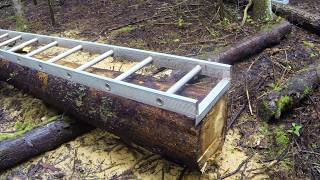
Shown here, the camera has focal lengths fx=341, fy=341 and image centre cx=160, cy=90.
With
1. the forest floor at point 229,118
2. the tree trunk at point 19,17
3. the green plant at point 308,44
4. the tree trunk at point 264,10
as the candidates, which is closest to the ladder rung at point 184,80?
the forest floor at point 229,118

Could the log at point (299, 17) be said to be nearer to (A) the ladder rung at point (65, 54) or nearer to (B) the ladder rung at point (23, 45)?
(A) the ladder rung at point (65, 54)

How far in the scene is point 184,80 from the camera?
255cm

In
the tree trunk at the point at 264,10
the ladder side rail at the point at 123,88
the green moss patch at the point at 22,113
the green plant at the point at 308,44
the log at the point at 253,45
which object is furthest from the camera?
the tree trunk at the point at 264,10

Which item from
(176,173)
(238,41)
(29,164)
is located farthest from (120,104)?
(238,41)

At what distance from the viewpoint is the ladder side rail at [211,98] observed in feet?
7.45

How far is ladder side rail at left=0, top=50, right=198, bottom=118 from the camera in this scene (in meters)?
2.23

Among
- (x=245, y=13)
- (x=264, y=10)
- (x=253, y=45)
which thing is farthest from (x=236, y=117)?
(x=245, y=13)

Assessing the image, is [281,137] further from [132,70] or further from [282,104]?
[132,70]

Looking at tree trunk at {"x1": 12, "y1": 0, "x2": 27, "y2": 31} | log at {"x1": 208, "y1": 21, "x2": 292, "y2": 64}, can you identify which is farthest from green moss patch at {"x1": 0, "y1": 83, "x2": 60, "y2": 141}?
tree trunk at {"x1": 12, "y1": 0, "x2": 27, "y2": 31}

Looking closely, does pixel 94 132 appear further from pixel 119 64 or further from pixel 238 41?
pixel 238 41

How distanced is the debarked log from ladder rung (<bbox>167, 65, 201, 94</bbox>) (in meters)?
0.07

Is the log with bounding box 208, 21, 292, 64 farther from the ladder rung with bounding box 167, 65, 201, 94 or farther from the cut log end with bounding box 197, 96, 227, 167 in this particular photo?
the cut log end with bounding box 197, 96, 227, 167

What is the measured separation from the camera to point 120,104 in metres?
2.63

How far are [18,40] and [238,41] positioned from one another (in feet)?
9.36
